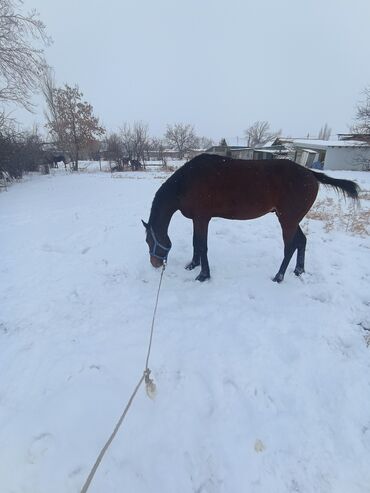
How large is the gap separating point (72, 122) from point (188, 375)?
30199mm

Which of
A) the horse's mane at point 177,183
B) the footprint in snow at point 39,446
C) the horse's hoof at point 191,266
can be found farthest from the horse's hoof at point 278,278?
the footprint in snow at point 39,446

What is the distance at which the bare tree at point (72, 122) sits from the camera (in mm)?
25656

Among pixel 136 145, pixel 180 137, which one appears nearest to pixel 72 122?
pixel 136 145

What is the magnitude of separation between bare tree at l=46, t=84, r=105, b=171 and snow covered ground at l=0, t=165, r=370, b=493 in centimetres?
2676

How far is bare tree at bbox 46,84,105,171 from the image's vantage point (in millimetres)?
25656

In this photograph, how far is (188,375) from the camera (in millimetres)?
2078

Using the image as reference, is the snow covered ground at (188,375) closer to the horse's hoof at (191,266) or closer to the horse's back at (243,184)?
A: the horse's hoof at (191,266)

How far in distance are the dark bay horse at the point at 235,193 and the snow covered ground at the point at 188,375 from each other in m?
0.69

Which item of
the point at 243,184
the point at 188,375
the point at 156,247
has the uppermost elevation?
the point at 243,184

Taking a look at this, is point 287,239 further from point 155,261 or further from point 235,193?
point 155,261

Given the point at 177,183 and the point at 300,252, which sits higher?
the point at 177,183

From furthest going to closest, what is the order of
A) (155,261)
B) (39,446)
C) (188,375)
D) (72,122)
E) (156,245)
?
1. (72,122)
2. (155,261)
3. (156,245)
4. (188,375)
5. (39,446)

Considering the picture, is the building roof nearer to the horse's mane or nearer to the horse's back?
the horse's back

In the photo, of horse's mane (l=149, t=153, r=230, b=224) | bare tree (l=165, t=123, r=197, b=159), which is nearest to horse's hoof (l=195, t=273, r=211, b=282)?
horse's mane (l=149, t=153, r=230, b=224)
